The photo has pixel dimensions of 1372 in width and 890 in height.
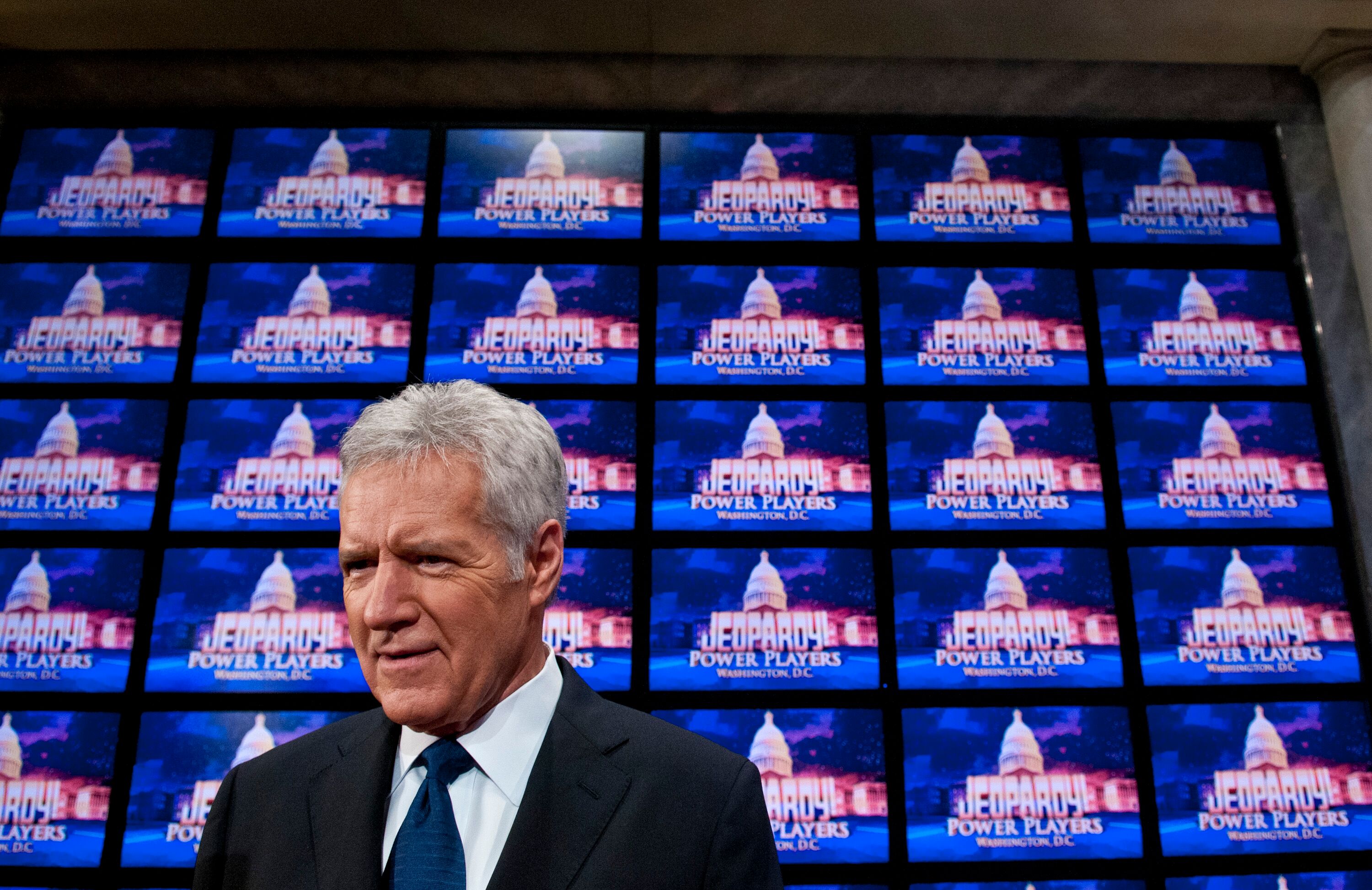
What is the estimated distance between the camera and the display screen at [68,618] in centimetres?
285

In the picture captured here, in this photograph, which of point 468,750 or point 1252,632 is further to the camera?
point 1252,632

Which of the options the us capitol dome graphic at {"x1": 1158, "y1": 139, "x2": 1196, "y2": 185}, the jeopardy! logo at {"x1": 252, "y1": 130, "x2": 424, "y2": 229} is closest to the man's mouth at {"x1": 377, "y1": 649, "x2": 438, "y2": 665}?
the jeopardy! logo at {"x1": 252, "y1": 130, "x2": 424, "y2": 229}

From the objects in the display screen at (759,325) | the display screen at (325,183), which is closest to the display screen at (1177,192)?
the display screen at (759,325)

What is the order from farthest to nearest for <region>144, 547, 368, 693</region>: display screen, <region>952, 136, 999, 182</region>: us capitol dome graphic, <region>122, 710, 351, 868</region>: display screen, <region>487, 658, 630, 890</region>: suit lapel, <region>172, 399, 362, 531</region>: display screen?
1. <region>952, 136, 999, 182</region>: us capitol dome graphic
2. <region>172, 399, 362, 531</region>: display screen
3. <region>144, 547, 368, 693</region>: display screen
4. <region>122, 710, 351, 868</region>: display screen
5. <region>487, 658, 630, 890</region>: suit lapel

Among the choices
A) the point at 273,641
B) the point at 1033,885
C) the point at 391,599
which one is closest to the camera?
the point at 391,599

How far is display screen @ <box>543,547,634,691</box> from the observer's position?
284 centimetres

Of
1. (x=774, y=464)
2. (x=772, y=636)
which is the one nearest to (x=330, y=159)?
(x=774, y=464)

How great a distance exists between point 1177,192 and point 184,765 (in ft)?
13.4

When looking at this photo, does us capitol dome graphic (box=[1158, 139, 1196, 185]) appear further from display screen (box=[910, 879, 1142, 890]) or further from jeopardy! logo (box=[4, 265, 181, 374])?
jeopardy! logo (box=[4, 265, 181, 374])

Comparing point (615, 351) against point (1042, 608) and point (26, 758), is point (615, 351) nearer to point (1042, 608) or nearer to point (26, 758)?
point (1042, 608)

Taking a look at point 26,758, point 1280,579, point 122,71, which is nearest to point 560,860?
point 26,758

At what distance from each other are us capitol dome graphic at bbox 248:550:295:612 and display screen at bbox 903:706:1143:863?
82.5 inches

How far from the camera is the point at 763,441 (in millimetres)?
3037

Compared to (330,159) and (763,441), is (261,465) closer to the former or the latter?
(330,159)
